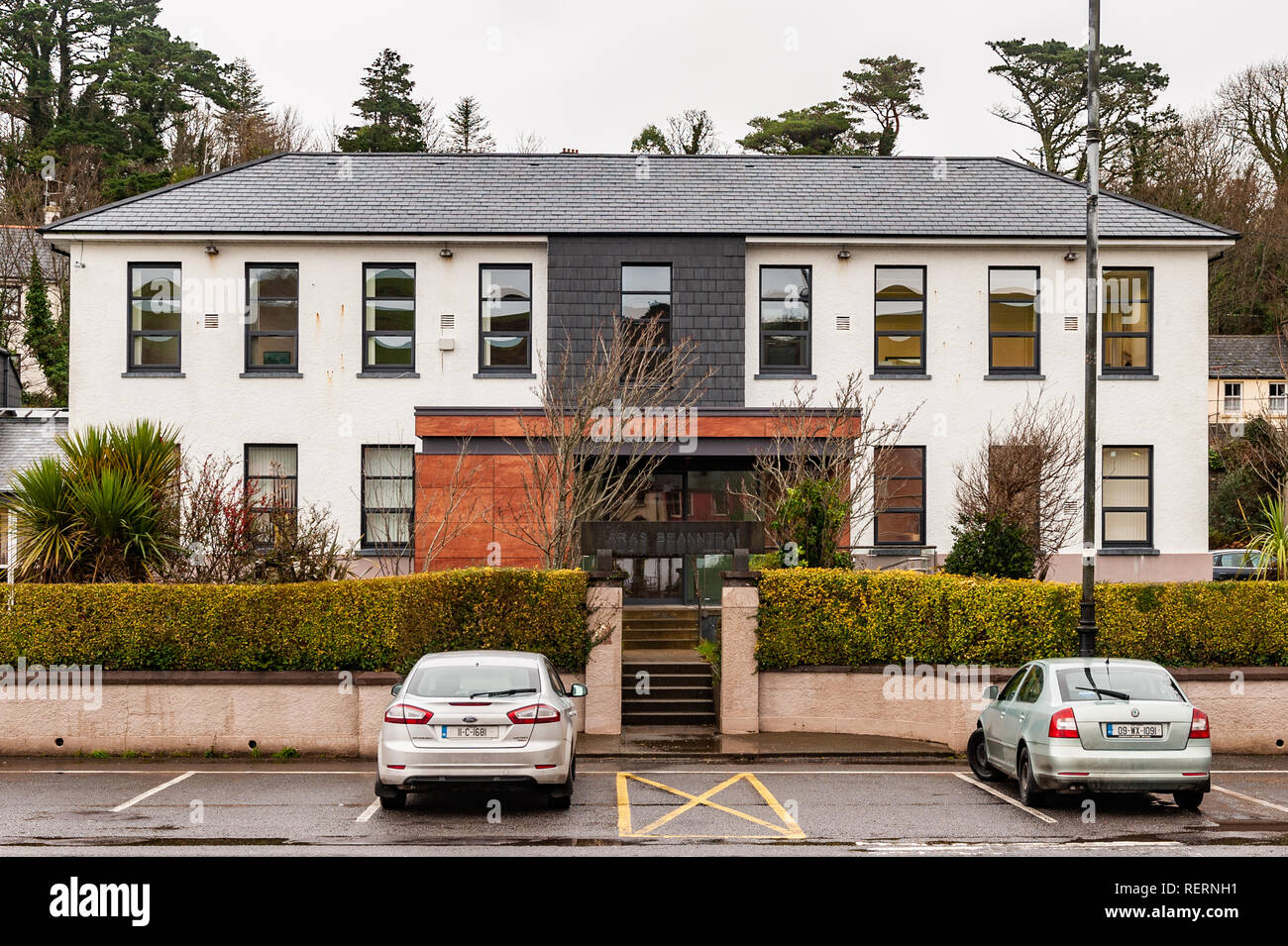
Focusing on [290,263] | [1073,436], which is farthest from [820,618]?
[290,263]

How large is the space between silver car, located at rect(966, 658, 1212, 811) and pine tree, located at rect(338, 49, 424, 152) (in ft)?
153

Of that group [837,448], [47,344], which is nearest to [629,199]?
[837,448]

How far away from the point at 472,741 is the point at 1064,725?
18.3ft

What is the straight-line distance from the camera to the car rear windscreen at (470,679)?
11984 millimetres

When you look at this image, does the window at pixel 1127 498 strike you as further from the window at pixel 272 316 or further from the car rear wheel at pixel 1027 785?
the window at pixel 272 316

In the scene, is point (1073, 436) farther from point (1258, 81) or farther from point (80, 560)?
point (1258, 81)

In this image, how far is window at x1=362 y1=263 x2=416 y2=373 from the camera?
2578 centimetres

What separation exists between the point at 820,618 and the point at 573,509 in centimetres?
510

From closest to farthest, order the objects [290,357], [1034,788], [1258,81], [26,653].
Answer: [1034,788] < [26,653] < [290,357] < [1258,81]

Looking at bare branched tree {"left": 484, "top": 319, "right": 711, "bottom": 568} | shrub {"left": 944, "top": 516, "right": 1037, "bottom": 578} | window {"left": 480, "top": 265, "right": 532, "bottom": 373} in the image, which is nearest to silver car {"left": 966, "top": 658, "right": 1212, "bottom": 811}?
shrub {"left": 944, "top": 516, "right": 1037, "bottom": 578}

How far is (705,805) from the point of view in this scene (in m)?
12.6

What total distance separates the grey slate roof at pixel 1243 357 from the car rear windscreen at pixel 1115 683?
4169cm

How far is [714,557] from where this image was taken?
2316 cm

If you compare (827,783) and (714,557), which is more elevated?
(714,557)
